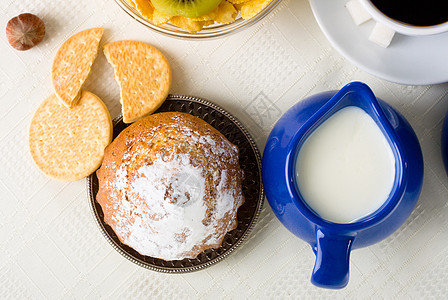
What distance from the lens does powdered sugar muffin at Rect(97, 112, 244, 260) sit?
0.75 meters

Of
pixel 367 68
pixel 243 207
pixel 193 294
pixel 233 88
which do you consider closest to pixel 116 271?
pixel 193 294

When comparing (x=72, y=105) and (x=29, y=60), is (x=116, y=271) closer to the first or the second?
(x=72, y=105)

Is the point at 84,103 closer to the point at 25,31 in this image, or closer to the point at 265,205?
the point at 25,31

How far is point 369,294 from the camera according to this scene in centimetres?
88

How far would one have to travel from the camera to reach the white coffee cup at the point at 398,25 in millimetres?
657

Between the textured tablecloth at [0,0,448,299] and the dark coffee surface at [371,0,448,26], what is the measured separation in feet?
0.61

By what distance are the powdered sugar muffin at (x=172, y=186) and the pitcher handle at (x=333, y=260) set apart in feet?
0.67

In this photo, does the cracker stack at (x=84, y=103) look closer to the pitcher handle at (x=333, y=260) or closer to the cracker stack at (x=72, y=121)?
the cracker stack at (x=72, y=121)

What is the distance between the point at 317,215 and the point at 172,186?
227 millimetres

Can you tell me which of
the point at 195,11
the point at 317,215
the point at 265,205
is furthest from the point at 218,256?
the point at 195,11

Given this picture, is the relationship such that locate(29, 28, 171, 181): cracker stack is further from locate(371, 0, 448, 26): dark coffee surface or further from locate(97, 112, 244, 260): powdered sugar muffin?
locate(371, 0, 448, 26): dark coffee surface

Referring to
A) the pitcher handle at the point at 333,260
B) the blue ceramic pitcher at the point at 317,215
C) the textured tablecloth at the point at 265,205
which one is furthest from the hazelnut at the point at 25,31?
the pitcher handle at the point at 333,260

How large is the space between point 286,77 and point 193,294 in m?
0.41

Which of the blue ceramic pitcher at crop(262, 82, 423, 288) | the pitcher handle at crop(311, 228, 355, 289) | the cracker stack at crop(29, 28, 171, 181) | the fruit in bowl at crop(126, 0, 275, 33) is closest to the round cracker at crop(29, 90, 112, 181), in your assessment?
the cracker stack at crop(29, 28, 171, 181)
